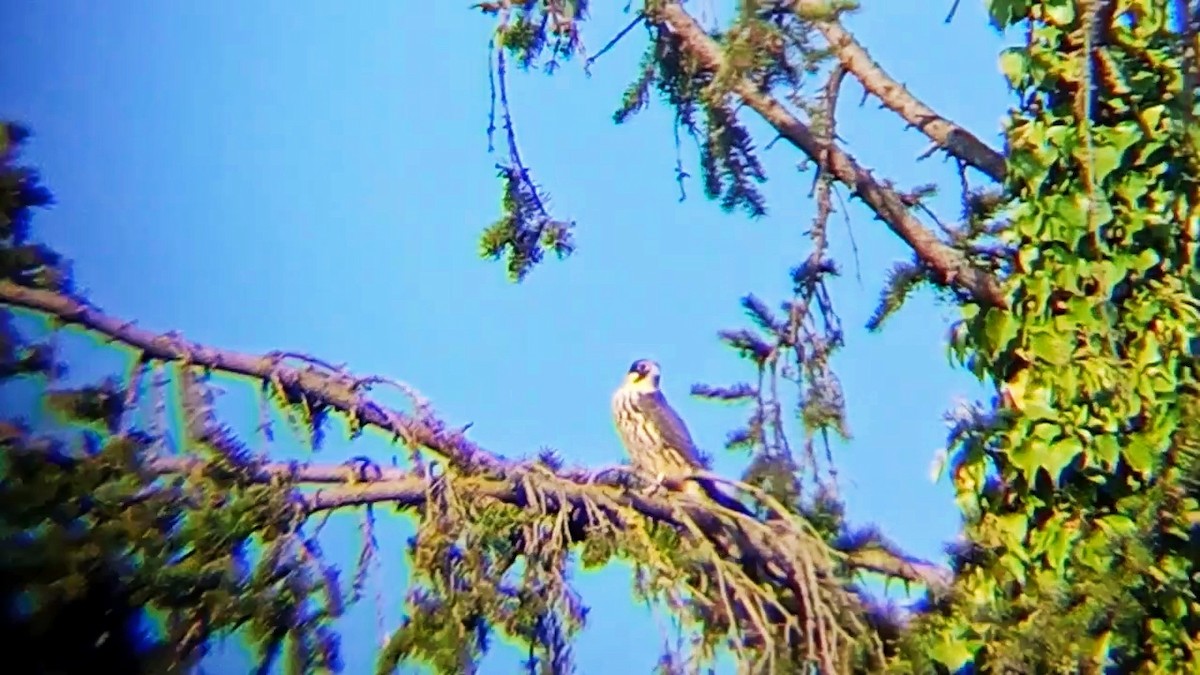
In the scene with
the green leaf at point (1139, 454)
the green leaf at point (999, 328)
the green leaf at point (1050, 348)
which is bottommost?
the green leaf at point (1139, 454)

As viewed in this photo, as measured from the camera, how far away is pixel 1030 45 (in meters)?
3.89

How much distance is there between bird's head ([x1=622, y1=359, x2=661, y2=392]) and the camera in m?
6.04

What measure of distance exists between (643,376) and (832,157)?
199 cm

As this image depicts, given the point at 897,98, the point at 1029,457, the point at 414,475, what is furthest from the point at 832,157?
the point at 414,475

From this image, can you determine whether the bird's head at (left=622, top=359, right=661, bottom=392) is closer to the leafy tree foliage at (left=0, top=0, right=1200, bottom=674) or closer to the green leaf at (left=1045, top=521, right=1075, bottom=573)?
the leafy tree foliage at (left=0, top=0, right=1200, bottom=674)

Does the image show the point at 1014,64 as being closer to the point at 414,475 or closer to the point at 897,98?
the point at 897,98

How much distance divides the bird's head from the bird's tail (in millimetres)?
2011

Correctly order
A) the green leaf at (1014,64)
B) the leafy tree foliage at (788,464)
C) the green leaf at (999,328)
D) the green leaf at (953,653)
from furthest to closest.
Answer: the green leaf at (1014,64) < the green leaf at (999,328) < the green leaf at (953,653) < the leafy tree foliage at (788,464)

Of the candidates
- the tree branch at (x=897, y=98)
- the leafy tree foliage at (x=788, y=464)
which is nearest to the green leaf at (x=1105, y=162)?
the leafy tree foliage at (x=788, y=464)

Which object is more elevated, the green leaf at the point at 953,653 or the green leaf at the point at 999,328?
the green leaf at the point at 999,328

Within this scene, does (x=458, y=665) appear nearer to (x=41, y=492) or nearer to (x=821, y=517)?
(x=41, y=492)

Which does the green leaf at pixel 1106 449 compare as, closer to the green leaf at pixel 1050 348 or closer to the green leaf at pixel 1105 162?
the green leaf at pixel 1050 348

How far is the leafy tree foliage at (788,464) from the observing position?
281 cm

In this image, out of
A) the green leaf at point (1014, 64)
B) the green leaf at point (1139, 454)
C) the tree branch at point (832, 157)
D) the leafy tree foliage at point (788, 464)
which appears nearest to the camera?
the leafy tree foliage at point (788, 464)
